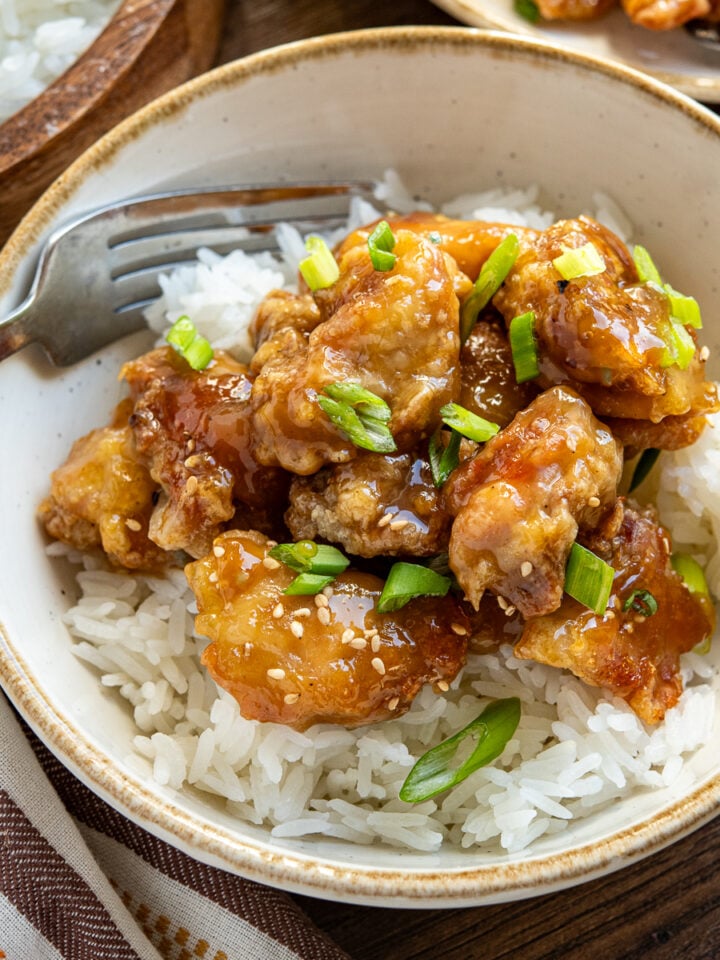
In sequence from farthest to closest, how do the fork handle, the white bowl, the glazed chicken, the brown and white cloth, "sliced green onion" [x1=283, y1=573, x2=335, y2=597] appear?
the fork handle
the white bowl
the brown and white cloth
"sliced green onion" [x1=283, y1=573, x2=335, y2=597]
the glazed chicken

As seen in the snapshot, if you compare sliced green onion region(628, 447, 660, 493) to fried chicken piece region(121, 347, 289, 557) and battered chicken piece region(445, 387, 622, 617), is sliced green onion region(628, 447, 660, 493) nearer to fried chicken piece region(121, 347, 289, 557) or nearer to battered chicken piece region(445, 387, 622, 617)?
battered chicken piece region(445, 387, 622, 617)

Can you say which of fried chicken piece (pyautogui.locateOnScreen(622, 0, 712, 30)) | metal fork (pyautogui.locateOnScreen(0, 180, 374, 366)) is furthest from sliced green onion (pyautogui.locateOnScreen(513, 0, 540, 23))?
metal fork (pyautogui.locateOnScreen(0, 180, 374, 366))

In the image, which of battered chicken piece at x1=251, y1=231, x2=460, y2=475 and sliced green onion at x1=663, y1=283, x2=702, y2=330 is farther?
sliced green onion at x1=663, y1=283, x2=702, y2=330

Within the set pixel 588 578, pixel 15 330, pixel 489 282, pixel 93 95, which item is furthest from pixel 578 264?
pixel 93 95

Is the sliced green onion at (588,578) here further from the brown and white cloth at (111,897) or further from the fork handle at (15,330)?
the fork handle at (15,330)

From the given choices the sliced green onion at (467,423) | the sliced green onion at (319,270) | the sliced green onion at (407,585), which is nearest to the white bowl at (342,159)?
the sliced green onion at (407,585)

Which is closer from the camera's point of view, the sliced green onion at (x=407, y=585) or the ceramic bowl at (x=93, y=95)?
the sliced green onion at (x=407, y=585)

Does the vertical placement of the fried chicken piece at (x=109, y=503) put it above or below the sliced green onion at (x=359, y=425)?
below

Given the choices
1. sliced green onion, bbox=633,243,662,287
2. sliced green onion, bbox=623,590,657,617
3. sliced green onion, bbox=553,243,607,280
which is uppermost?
sliced green onion, bbox=553,243,607,280
